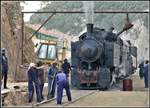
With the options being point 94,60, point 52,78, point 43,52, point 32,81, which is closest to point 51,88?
point 52,78

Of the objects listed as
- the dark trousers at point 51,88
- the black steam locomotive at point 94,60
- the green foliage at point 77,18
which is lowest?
the dark trousers at point 51,88

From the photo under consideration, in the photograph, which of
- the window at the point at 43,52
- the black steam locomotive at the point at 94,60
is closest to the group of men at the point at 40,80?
the black steam locomotive at the point at 94,60

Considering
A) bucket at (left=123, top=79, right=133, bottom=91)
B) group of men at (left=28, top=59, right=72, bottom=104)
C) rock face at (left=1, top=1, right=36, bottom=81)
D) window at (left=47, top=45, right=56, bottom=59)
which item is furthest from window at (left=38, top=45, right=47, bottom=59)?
group of men at (left=28, top=59, right=72, bottom=104)

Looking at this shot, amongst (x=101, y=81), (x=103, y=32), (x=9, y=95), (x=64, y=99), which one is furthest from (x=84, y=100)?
(x=103, y=32)

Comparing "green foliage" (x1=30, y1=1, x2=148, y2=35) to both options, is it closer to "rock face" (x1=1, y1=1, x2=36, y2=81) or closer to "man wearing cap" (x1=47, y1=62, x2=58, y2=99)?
"rock face" (x1=1, y1=1, x2=36, y2=81)

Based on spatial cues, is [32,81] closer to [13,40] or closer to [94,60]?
[94,60]

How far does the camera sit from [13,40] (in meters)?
34.0

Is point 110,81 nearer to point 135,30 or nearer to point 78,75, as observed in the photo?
point 78,75

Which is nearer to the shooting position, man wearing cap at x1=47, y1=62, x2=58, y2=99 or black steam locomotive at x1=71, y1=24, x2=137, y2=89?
man wearing cap at x1=47, y1=62, x2=58, y2=99

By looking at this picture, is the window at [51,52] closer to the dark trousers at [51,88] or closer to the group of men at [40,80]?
the dark trousers at [51,88]

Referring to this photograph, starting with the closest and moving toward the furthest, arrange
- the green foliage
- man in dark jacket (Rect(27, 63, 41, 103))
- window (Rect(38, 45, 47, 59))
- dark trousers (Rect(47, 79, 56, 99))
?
1. man in dark jacket (Rect(27, 63, 41, 103))
2. dark trousers (Rect(47, 79, 56, 99))
3. window (Rect(38, 45, 47, 59))
4. the green foliage

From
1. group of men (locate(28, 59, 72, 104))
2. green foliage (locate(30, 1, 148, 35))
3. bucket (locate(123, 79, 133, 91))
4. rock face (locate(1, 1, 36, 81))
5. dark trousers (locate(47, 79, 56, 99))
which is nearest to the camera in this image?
group of men (locate(28, 59, 72, 104))

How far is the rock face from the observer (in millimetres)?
32000

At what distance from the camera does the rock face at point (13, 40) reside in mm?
32000
